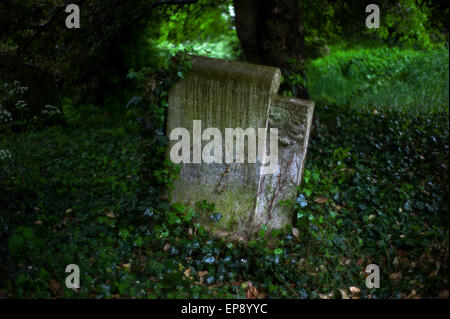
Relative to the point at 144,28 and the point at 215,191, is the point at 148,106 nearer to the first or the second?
the point at 215,191

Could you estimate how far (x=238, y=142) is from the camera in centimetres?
396

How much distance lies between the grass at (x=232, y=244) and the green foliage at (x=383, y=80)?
1753 millimetres

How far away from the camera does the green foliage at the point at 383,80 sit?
296 inches

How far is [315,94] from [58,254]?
21.4 feet

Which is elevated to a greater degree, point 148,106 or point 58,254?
point 148,106

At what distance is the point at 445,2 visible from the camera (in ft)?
16.5

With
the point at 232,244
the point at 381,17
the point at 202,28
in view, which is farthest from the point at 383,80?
the point at 232,244

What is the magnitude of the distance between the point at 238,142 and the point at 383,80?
6753 mm

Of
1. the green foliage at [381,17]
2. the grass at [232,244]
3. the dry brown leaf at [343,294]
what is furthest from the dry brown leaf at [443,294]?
the green foliage at [381,17]

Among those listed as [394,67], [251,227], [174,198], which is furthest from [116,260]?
[394,67]

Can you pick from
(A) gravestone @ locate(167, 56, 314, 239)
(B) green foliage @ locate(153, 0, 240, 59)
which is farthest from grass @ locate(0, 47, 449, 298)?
(B) green foliage @ locate(153, 0, 240, 59)

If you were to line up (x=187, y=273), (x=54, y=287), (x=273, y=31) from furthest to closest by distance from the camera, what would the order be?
1. (x=273, y=31)
2. (x=187, y=273)
3. (x=54, y=287)

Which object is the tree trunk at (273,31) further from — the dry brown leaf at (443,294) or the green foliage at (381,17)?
the dry brown leaf at (443,294)

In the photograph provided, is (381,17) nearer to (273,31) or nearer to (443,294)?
(273,31)
